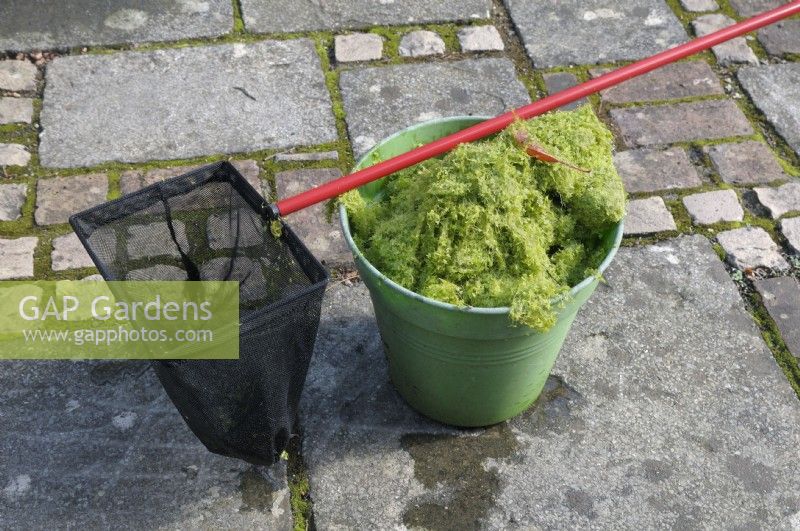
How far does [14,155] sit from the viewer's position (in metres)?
3.83

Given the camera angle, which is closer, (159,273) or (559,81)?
(159,273)

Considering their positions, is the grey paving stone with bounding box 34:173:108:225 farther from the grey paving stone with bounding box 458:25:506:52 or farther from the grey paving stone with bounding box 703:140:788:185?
the grey paving stone with bounding box 703:140:788:185

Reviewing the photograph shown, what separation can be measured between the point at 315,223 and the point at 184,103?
0.98 meters

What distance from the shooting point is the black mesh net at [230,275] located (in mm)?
2379

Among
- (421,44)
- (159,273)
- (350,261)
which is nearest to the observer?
(159,273)

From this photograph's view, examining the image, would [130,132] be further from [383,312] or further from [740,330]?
[740,330]

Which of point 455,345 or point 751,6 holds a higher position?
point 455,345

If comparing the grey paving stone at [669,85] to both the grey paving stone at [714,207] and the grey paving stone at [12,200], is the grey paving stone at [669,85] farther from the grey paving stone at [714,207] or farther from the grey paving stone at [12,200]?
the grey paving stone at [12,200]

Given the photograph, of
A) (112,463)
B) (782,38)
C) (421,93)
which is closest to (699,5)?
(782,38)

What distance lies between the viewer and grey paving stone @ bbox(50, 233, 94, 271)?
3439 millimetres

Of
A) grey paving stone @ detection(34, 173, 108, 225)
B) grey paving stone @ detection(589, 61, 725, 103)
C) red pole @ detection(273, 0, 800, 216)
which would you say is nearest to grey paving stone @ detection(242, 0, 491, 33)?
grey paving stone @ detection(589, 61, 725, 103)

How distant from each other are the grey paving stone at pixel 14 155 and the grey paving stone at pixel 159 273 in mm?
1438

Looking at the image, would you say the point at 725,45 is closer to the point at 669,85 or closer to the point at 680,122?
the point at 669,85

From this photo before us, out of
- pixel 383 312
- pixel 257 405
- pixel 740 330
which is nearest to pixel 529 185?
pixel 383 312
